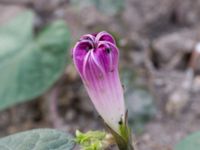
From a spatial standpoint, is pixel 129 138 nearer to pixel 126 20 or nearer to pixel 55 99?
pixel 55 99

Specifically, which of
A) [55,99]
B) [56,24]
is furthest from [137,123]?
[56,24]

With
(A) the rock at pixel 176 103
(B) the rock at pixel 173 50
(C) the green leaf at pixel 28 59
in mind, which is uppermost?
(C) the green leaf at pixel 28 59

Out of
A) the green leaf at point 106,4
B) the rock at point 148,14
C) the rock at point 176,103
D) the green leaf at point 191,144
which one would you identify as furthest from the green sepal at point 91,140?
the rock at point 148,14

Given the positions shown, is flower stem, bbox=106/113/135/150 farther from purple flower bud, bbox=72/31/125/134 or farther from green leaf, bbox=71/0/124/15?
green leaf, bbox=71/0/124/15

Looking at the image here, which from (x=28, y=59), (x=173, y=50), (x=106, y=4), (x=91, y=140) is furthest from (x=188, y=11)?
(x=91, y=140)

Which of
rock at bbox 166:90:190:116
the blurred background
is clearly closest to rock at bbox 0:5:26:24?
the blurred background

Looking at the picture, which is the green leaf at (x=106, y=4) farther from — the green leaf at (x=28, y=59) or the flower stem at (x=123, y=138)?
the flower stem at (x=123, y=138)

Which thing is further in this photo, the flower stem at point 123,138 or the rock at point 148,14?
the rock at point 148,14

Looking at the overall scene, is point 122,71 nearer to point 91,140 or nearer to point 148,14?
point 148,14

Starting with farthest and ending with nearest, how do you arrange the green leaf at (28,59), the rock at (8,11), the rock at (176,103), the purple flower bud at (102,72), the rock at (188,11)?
the rock at (8,11)
the rock at (188,11)
the rock at (176,103)
the green leaf at (28,59)
the purple flower bud at (102,72)
